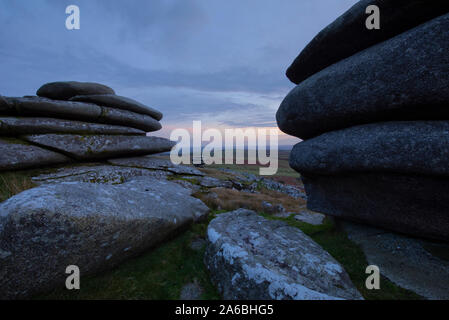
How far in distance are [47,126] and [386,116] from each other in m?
17.3

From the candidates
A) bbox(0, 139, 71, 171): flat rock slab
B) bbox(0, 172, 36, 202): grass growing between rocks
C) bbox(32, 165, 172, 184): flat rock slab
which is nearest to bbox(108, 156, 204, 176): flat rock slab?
bbox(32, 165, 172, 184): flat rock slab

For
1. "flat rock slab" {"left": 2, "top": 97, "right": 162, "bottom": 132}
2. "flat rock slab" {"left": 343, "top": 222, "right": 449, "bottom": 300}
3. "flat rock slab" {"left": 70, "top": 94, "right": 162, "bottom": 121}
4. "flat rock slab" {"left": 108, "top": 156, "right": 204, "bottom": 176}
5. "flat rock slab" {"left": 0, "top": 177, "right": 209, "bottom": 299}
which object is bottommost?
"flat rock slab" {"left": 343, "top": 222, "right": 449, "bottom": 300}

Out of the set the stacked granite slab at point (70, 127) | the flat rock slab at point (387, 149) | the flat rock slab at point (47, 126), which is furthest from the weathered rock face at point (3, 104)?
the flat rock slab at point (387, 149)

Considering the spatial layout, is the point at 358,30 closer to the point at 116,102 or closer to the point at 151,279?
the point at 151,279

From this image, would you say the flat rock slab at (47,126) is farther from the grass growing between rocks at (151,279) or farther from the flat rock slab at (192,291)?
the flat rock slab at (192,291)

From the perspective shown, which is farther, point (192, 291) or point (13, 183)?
point (13, 183)

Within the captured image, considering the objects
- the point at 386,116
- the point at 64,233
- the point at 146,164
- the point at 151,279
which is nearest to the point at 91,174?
the point at 146,164

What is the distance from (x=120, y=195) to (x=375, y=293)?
644 centimetres

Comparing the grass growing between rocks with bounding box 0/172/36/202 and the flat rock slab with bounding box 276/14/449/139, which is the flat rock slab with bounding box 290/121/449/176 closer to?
the flat rock slab with bounding box 276/14/449/139

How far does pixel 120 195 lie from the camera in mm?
5344

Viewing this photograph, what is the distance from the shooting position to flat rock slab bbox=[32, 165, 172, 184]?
33.8 feet

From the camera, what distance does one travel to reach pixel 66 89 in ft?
46.0

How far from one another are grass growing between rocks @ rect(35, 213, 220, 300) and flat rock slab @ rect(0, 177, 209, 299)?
0.80 ft

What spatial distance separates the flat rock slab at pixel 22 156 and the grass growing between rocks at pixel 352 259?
49.2 feet
